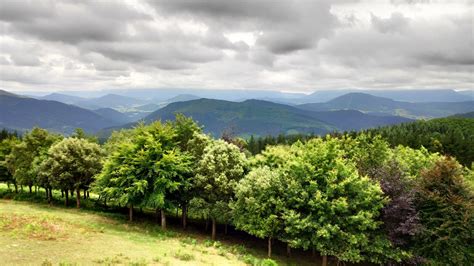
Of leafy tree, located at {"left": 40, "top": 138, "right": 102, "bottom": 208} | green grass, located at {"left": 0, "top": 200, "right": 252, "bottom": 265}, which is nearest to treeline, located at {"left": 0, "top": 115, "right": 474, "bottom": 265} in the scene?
leafy tree, located at {"left": 40, "top": 138, "right": 102, "bottom": 208}

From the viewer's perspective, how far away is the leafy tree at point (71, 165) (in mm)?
50406

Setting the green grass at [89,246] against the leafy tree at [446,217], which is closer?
the green grass at [89,246]

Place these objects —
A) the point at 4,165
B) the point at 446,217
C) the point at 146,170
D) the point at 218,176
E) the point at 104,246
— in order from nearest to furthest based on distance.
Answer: the point at 104,246, the point at 446,217, the point at 218,176, the point at 146,170, the point at 4,165

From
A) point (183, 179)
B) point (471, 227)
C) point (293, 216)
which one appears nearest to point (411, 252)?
point (471, 227)

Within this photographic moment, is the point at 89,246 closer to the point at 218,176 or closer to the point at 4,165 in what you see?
the point at 218,176

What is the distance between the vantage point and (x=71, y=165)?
5122 centimetres

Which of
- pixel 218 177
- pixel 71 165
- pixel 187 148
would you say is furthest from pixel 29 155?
pixel 218 177

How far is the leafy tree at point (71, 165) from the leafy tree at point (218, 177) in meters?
18.8

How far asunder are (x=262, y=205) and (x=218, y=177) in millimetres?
6959

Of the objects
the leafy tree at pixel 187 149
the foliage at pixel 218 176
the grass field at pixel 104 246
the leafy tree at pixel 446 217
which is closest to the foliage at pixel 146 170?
the leafy tree at pixel 187 149

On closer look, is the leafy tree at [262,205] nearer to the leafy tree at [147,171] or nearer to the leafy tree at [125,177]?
the leafy tree at [147,171]

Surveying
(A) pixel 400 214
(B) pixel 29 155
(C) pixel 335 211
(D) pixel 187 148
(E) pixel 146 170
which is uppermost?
(D) pixel 187 148

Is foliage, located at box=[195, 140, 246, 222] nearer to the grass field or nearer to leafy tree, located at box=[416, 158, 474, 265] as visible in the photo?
the grass field

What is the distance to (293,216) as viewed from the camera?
3612 cm
